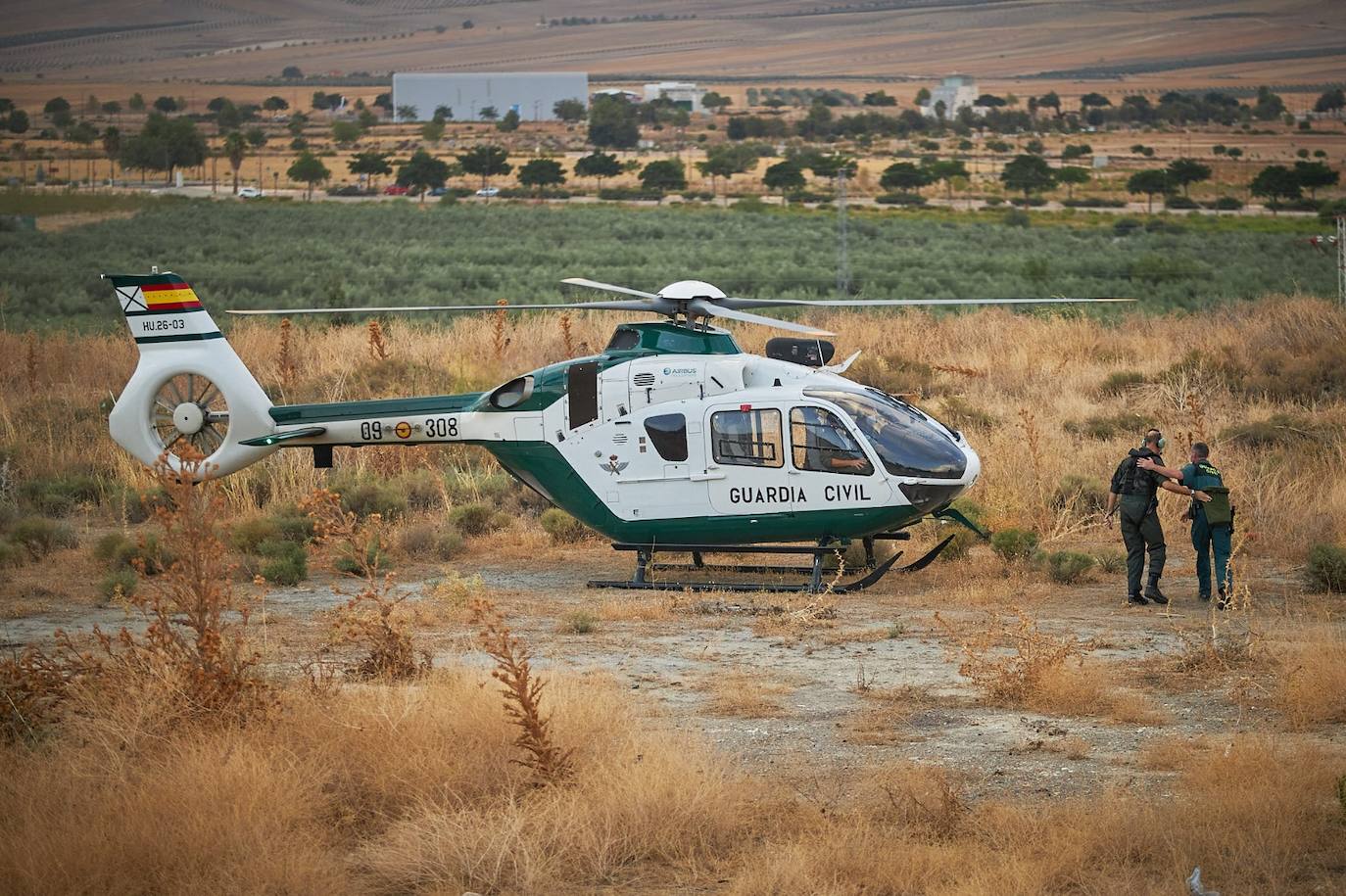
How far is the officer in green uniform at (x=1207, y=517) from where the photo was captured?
13.9 m

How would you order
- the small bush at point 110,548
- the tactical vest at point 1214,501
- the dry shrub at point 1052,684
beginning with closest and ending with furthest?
the dry shrub at point 1052,684, the tactical vest at point 1214,501, the small bush at point 110,548

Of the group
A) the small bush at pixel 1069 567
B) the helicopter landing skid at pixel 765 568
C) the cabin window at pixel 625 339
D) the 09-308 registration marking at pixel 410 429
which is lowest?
the small bush at pixel 1069 567

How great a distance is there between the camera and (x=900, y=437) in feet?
48.0

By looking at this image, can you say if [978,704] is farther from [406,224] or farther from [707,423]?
[406,224]

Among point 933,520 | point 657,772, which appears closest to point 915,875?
point 657,772

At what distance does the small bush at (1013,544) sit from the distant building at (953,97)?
453 feet

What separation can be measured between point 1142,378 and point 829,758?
16.4 meters

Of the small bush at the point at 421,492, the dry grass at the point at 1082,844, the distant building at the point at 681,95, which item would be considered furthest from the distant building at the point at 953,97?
the dry grass at the point at 1082,844

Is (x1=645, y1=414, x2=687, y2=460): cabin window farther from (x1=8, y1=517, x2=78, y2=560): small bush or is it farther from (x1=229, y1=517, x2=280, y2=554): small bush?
(x1=8, y1=517, x2=78, y2=560): small bush

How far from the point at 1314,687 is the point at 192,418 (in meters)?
11.2

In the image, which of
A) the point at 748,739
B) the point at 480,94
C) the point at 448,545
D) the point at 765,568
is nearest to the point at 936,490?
the point at 765,568

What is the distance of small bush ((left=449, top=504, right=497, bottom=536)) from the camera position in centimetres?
1838

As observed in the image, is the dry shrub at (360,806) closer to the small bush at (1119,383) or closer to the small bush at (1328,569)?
the small bush at (1328,569)

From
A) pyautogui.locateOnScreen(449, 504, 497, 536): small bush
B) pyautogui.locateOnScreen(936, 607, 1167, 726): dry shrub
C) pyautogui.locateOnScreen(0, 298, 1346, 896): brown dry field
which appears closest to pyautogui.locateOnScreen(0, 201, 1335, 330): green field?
pyautogui.locateOnScreen(449, 504, 497, 536): small bush
